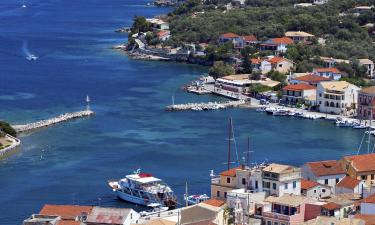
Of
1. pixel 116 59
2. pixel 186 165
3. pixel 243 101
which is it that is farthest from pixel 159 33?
pixel 186 165

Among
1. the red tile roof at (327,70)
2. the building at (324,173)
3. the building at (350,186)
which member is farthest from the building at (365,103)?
the building at (350,186)

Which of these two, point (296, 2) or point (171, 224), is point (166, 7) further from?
point (171, 224)

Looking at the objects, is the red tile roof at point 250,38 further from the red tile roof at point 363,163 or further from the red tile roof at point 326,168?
the red tile roof at point 326,168

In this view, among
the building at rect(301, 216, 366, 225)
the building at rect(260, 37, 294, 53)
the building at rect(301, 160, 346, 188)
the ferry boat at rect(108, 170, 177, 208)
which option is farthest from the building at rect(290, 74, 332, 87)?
the building at rect(301, 216, 366, 225)

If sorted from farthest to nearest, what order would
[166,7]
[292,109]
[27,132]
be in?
[166,7], [292,109], [27,132]

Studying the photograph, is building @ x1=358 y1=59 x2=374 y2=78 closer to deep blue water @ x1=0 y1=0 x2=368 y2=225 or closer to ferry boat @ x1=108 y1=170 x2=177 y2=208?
deep blue water @ x1=0 y1=0 x2=368 y2=225

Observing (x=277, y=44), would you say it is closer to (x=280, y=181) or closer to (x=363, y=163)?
(x=363, y=163)
